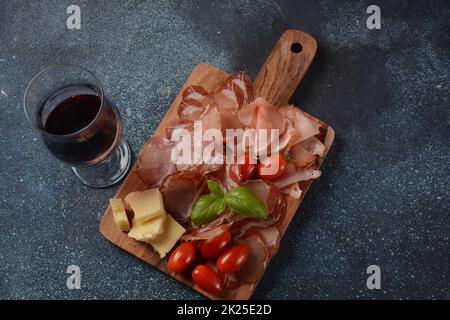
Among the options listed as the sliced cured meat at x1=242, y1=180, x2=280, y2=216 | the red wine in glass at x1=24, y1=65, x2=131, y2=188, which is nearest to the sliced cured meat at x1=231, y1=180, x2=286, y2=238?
the sliced cured meat at x1=242, y1=180, x2=280, y2=216

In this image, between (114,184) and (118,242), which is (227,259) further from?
(114,184)

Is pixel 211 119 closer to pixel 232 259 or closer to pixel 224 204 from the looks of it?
pixel 224 204

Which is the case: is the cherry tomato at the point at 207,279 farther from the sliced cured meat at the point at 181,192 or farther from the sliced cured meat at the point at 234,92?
the sliced cured meat at the point at 234,92

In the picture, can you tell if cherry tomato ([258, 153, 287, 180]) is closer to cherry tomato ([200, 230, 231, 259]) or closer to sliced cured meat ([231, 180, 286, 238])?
sliced cured meat ([231, 180, 286, 238])

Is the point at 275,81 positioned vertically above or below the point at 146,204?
above

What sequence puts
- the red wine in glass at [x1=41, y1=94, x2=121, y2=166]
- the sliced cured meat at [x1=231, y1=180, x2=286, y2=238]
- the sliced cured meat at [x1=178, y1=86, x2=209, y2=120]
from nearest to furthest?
the red wine in glass at [x1=41, y1=94, x2=121, y2=166]
the sliced cured meat at [x1=231, y1=180, x2=286, y2=238]
the sliced cured meat at [x1=178, y1=86, x2=209, y2=120]

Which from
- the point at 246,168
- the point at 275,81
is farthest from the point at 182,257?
the point at 275,81

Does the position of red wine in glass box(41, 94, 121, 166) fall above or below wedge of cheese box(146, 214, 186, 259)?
above
